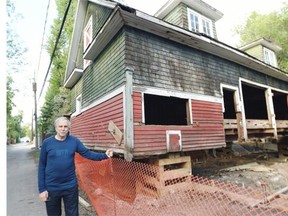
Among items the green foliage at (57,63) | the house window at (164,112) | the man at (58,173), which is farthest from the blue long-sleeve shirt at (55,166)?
the green foliage at (57,63)

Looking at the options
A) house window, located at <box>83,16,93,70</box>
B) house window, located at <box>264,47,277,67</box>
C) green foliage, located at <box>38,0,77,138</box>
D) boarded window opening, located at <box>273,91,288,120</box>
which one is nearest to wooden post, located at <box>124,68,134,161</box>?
house window, located at <box>83,16,93,70</box>

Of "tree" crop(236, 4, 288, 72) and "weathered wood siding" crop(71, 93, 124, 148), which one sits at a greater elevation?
"tree" crop(236, 4, 288, 72)

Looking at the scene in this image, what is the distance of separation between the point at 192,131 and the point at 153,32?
13.1 ft

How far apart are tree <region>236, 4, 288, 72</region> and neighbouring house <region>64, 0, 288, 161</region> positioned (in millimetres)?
14966

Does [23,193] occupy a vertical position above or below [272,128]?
below

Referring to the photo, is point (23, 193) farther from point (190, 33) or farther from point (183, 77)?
point (190, 33)

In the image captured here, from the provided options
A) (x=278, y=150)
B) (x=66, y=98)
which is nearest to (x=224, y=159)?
(x=278, y=150)

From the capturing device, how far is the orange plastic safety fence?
544 centimetres

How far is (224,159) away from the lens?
13.7 metres

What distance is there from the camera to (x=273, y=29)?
87.2 ft

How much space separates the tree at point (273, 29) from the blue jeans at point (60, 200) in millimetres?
27794

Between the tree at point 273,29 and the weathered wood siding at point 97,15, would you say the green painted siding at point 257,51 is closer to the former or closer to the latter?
the tree at point 273,29

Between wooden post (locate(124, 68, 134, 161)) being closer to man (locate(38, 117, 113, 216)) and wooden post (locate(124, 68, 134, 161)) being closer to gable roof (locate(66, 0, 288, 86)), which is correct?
gable roof (locate(66, 0, 288, 86))

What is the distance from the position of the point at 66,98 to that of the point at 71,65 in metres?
7.20
